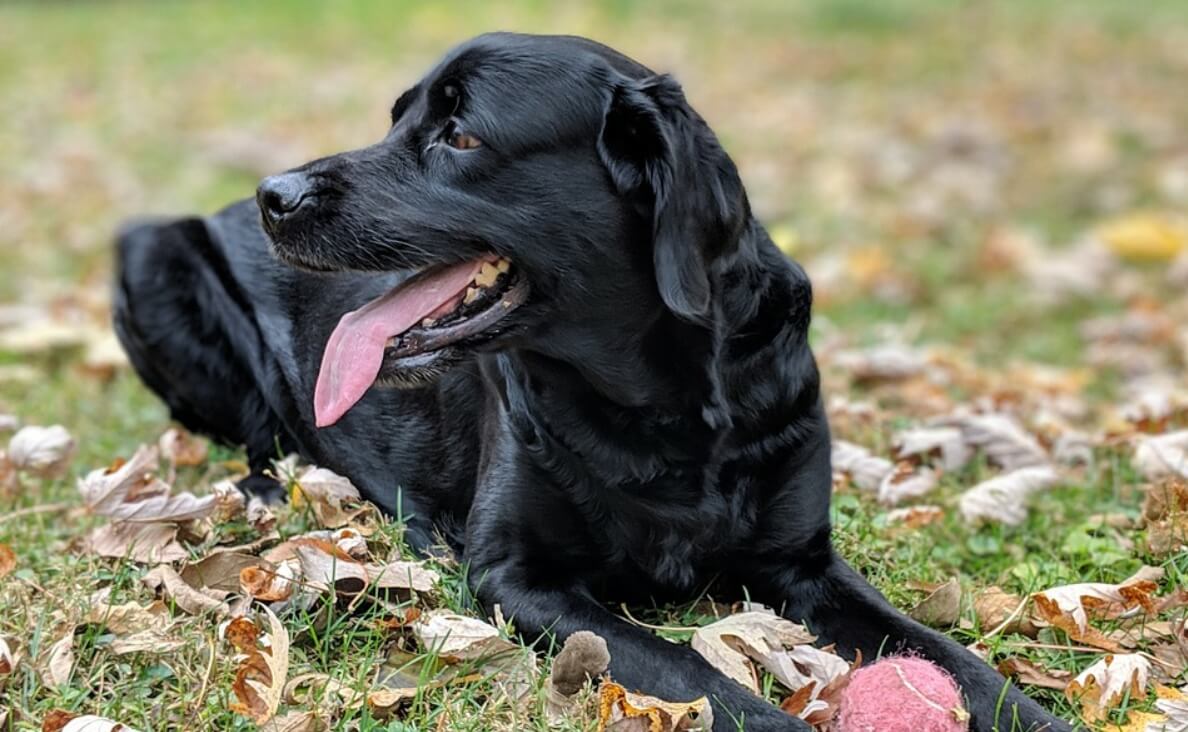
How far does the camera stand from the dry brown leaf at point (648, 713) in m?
2.60

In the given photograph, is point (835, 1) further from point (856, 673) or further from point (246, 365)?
point (856, 673)

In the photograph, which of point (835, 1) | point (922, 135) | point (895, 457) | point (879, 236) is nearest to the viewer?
point (895, 457)

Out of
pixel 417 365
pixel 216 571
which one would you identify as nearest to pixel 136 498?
pixel 216 571

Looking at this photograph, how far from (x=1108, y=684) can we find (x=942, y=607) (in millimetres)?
417

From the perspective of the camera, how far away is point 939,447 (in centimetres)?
423

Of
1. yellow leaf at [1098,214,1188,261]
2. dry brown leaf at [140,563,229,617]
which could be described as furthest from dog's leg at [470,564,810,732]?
yellow leaf at [1098,214,1188,261]

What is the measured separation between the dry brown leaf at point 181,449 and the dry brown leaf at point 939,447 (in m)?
2.15

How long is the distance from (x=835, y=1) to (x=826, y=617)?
13.3 metres

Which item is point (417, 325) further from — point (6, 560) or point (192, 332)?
point (192, 332)

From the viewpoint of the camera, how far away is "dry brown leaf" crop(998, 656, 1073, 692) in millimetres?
2918

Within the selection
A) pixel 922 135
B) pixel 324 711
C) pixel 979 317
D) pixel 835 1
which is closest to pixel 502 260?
pixel 324 711

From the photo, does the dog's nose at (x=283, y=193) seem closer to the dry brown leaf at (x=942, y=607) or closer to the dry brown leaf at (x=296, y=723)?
the dry brown leaf at (x=296, y=723)

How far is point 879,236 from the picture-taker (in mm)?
8180

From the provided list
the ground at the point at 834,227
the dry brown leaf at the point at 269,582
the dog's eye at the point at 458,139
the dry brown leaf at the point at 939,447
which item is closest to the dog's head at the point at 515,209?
the dog's eye at the point at 458,139
